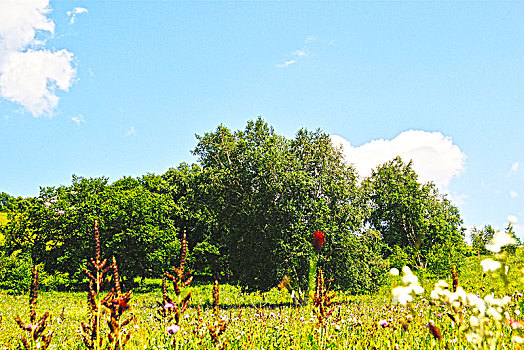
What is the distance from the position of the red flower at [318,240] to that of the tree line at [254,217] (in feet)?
0.91

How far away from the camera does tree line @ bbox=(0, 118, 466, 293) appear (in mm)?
20031

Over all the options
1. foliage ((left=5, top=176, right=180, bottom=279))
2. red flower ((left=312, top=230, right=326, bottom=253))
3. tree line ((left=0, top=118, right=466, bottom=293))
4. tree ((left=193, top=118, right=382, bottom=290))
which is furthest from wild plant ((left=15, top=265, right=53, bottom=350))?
foliage ((left=5, top=176, right=180, bottom=279))

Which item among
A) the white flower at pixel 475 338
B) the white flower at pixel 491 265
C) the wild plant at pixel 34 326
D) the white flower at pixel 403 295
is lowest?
the white flower at pixel 475 338

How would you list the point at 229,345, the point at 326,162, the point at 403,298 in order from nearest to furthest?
the point at 403,298 → the point at 229,345 → the point at 326,162

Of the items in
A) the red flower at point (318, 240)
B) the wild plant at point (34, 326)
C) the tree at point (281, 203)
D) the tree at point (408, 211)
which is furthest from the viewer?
the tree at point (408, 211)

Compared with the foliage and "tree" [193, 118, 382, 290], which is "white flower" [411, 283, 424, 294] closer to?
"tree" [193, 118, 382, 290]

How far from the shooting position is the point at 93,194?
36906 mm

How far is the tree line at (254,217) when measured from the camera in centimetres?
2003

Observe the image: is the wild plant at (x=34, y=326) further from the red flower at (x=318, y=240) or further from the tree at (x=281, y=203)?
the tree at (x=281, y=203)

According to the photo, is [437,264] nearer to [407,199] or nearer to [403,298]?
[407,199]

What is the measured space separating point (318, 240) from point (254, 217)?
3971 mm

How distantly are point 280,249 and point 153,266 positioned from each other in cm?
1822

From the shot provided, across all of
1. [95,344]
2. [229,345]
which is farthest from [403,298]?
[229,345]

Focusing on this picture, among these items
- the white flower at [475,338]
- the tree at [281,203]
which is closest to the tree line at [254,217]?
the tree at [281,203]
